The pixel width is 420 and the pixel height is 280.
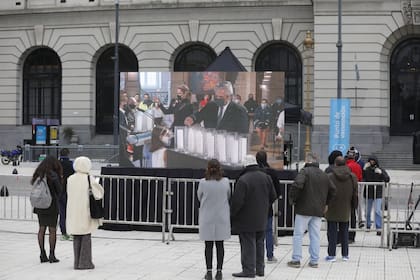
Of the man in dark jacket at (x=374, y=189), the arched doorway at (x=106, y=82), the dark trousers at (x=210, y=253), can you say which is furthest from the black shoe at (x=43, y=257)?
the arched doorway at (x=106, y=82)

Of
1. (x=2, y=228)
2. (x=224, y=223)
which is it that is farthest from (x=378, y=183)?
(x=2, y=228)

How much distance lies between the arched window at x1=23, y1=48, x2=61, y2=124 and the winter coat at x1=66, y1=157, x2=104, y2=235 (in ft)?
130

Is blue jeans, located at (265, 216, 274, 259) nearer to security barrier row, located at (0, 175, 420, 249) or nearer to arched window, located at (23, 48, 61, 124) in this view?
security barrier row, located at (0, 175, 420, 249)

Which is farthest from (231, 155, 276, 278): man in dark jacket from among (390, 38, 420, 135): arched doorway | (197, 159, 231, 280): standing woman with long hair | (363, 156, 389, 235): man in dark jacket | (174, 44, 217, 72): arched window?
(174, 44, 217, 72): arched window

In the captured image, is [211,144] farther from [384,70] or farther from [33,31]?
[33,31]

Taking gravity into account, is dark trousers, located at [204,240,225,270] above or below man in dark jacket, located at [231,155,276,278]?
below

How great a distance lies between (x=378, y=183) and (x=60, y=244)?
20.8 ft

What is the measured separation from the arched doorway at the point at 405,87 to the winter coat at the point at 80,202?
35.2m

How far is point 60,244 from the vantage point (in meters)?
13.8

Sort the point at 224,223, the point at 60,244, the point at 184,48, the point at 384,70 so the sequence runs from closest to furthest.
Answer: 1. the point at 224,223
2. the point at 60,244
3. the point at 384,70
4. the point at 184,48

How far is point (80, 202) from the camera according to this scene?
11.2m

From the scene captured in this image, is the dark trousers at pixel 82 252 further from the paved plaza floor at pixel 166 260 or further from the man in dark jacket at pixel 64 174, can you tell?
the man in dark jacket at pixel 64 174

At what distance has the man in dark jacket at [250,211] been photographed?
10.4 meters

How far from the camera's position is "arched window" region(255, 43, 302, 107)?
45875mm
